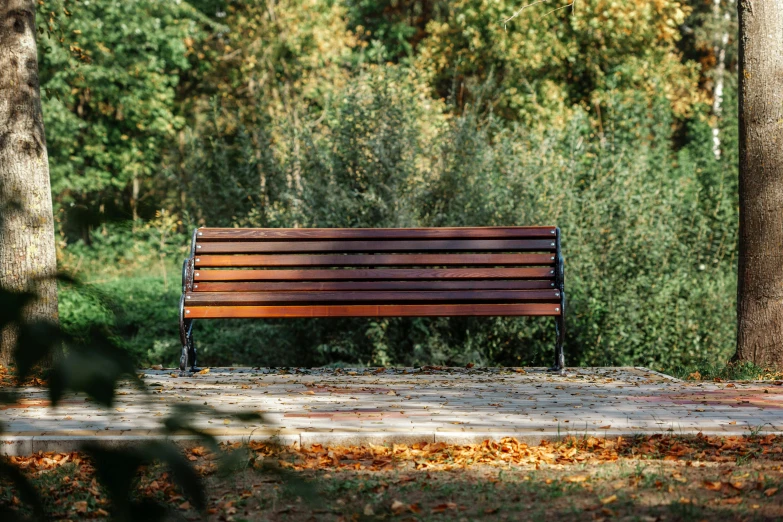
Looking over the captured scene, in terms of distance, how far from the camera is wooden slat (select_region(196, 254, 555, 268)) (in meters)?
6.29

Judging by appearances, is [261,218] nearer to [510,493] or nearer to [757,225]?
[757,225]

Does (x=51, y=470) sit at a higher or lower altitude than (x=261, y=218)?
lower

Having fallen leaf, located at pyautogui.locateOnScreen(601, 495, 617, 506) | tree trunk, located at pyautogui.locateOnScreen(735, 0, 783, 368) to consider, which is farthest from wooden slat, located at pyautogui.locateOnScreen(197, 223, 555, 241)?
fallen leaf, located at pyautogui.locateOnScreen(601, 495, 617, 506)

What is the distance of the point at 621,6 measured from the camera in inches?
682

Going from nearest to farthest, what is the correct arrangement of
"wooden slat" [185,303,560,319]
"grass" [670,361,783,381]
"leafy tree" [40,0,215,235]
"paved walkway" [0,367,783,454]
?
"paved walkway" [0,367,783,454]
"grass" [670,361,783,381]
"wooden slat" [185,303,560,319]
"leafy tree" [40,0,215,235]

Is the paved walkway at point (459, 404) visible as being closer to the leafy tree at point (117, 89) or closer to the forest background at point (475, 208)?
the forest background at point (475, 208)

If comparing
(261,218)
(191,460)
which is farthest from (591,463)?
(261,218)

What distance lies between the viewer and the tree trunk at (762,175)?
19.2ft

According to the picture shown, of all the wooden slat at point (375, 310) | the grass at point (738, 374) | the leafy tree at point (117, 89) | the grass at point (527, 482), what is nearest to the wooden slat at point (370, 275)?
the wooden slat at point (375, 310)

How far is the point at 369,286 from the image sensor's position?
20.6 ft

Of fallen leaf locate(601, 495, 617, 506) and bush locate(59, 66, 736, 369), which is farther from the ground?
bush locate(59, 66, 736, 369)

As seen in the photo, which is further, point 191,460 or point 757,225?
point 757,225

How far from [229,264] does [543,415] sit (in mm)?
2916

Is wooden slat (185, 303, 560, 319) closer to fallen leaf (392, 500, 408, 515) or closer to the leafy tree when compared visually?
fallen leaf (392, 500, 408, 515)
